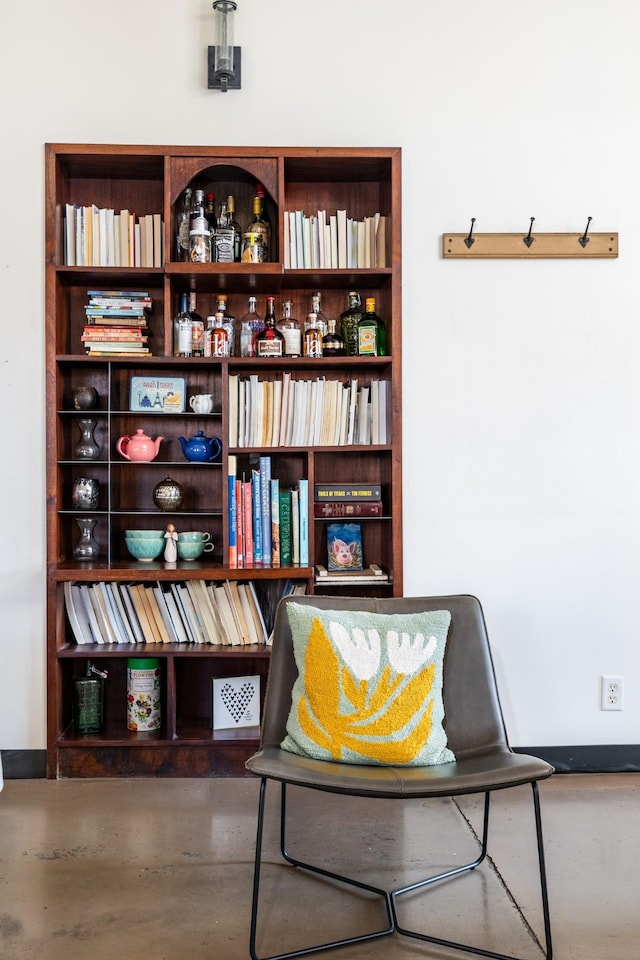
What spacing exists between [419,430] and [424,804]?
52.5 inches

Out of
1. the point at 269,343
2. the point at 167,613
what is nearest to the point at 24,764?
the point at 167,613

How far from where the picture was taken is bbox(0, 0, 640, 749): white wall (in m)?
3.04

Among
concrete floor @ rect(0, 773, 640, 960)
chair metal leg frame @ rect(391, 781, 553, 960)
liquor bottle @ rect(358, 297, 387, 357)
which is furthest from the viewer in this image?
liquor bottle @ rect(358, 297, 387, 357)

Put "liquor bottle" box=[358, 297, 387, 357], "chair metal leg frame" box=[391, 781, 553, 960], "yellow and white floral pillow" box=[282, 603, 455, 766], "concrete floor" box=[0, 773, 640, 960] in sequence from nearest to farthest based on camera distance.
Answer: "chair metal leg frame" box=[391, 781, 553, 960], "concrete floor" box=[0, 773, 640, 960], "yellow and white floral pillow" box=[282, 603, 455, 766], "liquor bottle" box=[358, 297, 387, 357]

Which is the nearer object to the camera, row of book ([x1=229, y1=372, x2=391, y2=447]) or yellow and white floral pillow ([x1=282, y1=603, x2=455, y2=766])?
yellow and white floral pillow ([x1=282, y1=603, x2=455, y2=766])

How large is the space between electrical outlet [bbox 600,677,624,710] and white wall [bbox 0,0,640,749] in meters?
0.04

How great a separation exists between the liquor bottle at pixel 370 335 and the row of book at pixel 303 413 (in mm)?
121

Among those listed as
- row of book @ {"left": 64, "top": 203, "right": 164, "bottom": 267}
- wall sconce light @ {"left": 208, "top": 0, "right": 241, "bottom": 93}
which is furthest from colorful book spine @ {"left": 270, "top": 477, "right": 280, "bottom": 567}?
wall sconce light @ {"left": 208, "top": 0, "right": 241, "bottom": 93}

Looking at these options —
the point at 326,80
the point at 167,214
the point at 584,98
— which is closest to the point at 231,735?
the point at 167,214

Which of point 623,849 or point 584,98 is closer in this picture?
point 623,849

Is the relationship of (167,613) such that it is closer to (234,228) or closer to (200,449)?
(200,449)

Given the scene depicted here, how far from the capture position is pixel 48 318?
9.78ft

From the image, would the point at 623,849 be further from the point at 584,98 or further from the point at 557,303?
the point at 584,98

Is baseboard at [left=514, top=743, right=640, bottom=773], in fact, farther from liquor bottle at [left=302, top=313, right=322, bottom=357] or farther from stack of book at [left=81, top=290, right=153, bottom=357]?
stack of book at [left=81, top=290, right=153, bottom=357]
